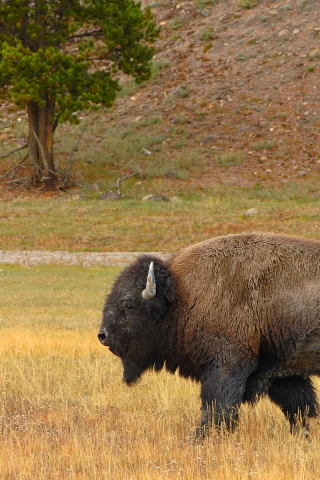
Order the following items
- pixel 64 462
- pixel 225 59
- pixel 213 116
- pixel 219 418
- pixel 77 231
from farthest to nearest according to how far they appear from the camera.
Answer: pixel 225 59 → pixel 213 116 → pixel 77 231 → pixel 219 418 → pixel 64 462

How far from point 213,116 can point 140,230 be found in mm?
15371

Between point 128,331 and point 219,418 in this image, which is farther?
point 128,331

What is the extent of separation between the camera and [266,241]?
5590 mm

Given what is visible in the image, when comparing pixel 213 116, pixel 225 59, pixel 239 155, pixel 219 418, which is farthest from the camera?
pixel 225 59

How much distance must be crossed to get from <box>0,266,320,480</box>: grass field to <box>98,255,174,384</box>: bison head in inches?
26.9

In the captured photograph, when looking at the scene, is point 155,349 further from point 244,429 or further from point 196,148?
point 196,148

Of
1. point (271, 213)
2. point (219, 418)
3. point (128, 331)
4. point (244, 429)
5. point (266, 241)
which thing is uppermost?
point (266, 241)

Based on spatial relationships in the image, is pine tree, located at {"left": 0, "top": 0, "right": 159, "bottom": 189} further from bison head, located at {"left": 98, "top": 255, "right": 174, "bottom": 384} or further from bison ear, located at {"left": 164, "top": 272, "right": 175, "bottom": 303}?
bison ear, located at {"left": 164, "top": 272, "right": 175, "bottom": 303}

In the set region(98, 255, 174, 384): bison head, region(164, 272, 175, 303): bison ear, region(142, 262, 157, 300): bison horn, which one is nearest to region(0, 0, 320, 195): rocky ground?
region(98, 255, 174, 384): bison head

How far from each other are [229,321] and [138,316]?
0.90 metres

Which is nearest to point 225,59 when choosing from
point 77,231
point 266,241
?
point 77,231

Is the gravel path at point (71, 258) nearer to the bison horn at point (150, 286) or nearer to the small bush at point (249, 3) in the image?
the bison horn at point (150, 286)

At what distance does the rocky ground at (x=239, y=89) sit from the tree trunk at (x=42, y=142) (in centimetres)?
733

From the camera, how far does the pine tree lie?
83.0 ft
